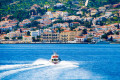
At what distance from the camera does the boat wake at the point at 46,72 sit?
33.2 meters

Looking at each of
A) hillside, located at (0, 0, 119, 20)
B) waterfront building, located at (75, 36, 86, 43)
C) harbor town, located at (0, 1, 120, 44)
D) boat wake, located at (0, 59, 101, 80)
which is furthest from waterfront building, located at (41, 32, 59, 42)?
boat wake, located at (0, 59, 101, 80)

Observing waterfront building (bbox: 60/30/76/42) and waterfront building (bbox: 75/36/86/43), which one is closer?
waterfront building (bbox: 75/36/86/43)

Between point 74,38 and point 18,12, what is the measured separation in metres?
35.2

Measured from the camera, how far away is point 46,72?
1406 inches

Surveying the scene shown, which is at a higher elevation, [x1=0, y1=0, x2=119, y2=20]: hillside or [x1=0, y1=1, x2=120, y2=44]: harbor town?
[x1=0, y1=0, x2=119, y2=20]: hillside

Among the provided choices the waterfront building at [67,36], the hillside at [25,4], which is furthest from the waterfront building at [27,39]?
the hillside at [25,4]

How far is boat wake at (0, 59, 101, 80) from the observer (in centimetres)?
3319

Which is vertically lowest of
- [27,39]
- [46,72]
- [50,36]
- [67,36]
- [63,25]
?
[46,72]

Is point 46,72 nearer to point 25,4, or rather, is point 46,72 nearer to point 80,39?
point 80,39

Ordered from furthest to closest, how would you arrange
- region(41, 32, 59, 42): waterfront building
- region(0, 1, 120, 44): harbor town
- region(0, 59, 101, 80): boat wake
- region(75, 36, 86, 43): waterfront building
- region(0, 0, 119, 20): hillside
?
region(0, 0, 119, 20): hillside → region(41, 32, 59, 42): waterfront building → region(0, 1, 120, 44): harbor town → region(75, 36, 86, 43): waterfront building → region(0, 59, 101, 80): boat wake

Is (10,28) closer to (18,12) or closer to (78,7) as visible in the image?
(18,12)

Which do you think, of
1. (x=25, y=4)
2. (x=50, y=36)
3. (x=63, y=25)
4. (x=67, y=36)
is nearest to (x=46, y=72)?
(x=67, y=36)

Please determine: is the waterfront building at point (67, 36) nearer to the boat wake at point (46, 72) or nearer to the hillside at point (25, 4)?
the hillside at point (25, 4)

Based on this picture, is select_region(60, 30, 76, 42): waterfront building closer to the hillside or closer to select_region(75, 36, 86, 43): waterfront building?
select_region(75, 36, 86, 43): waterfront building
